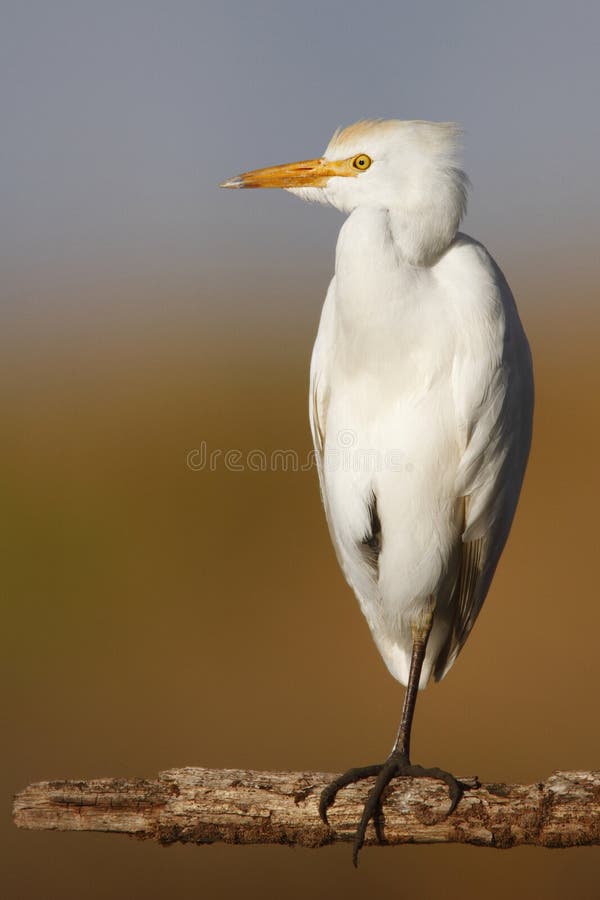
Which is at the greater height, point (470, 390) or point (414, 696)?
point (470, 390)

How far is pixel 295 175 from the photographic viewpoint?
308cm

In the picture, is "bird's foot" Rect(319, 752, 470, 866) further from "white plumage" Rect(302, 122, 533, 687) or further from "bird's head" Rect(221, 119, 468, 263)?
"bird's head" Rect(221, 119, 468, 263)

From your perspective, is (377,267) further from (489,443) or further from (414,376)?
(489,443)

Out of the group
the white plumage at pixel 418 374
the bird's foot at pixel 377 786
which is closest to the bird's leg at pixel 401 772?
the bird's foot at pixel 377 786

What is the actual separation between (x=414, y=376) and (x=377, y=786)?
111 cm

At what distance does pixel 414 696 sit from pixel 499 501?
656 millimetres

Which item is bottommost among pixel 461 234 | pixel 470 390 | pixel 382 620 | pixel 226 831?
pixel 226 831

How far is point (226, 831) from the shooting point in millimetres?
2514

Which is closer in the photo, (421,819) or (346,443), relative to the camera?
(421,819)

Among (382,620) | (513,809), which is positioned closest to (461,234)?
(382,620)

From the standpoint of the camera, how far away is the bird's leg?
2570 mm

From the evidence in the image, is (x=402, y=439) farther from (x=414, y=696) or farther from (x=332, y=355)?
(x=414, y=696)

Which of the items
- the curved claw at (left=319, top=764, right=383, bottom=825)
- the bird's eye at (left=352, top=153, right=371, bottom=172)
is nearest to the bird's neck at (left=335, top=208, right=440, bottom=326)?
the bird's eye at (left=352, top=153, right=371, bottom=172)

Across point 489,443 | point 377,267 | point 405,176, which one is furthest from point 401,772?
point 405,176
